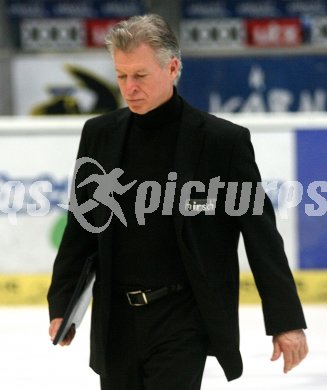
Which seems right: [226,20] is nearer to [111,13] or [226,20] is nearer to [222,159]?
[111,13]

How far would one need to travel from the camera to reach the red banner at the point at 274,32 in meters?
12.7

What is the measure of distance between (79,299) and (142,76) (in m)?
0.71

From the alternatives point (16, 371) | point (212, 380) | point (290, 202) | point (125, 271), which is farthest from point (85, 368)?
point (125, 271)

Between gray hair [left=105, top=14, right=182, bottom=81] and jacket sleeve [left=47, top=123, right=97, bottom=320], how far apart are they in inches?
15.0

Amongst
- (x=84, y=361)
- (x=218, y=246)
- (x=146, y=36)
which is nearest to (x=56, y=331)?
(x=218, y=246)

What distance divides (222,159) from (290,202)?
4.50m

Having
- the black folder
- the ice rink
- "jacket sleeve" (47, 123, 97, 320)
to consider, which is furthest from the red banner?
the black folder

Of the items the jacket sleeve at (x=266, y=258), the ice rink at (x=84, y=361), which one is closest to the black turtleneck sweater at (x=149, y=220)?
the jacket sleeve at (x=266, y=258)

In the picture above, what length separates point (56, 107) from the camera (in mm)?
12672

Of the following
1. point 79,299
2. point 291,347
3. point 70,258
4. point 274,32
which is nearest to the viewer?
point 291,347

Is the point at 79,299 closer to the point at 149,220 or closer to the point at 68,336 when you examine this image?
the point at 68,336

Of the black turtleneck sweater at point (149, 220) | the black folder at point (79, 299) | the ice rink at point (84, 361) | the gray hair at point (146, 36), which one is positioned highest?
the gray hair at point (146, 36)

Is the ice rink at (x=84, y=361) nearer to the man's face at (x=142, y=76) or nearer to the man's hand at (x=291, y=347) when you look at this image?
the man's hand at (x=291, y=347)

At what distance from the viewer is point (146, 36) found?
303cm
